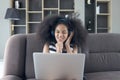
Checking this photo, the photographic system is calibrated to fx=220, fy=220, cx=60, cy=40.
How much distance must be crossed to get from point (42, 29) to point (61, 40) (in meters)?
0.23

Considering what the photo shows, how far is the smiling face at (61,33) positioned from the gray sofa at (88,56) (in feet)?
0.85

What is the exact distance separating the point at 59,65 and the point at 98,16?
470 cm

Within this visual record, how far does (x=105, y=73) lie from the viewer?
2.37 metres

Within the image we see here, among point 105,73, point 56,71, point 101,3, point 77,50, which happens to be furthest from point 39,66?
point 101,3

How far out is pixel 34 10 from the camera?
230 inches

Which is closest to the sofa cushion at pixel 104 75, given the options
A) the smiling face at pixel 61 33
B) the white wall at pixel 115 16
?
the smiling face at pixel 61 33

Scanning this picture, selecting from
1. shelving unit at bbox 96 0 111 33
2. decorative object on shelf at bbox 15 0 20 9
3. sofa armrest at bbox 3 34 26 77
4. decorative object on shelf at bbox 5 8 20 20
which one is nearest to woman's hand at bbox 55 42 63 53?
sofa armrest at bbox 3 34 26 77

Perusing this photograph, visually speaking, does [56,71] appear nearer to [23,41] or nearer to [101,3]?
[23,41]

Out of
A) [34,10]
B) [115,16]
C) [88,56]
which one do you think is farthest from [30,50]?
[115,16]

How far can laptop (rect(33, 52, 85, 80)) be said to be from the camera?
154 centimetres

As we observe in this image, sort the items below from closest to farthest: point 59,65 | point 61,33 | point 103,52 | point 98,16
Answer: point 59,65
point 61,33
point 103,52
point 98,16

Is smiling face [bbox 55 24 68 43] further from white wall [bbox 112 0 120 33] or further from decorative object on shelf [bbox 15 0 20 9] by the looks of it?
white wall [bbox 112 0 120 33]

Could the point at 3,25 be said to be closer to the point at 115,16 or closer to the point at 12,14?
the point at 12,14

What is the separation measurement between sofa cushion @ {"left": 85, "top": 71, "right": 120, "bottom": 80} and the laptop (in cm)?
66
